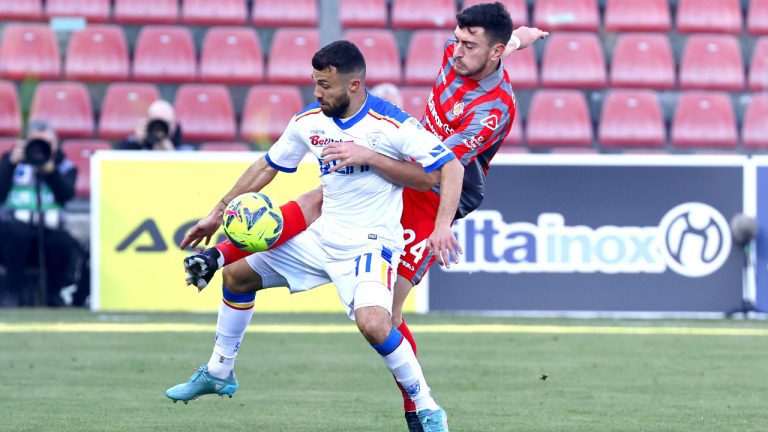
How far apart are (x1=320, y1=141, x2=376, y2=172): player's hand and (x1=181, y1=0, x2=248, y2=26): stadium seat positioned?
946 cm

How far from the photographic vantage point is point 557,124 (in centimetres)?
1404

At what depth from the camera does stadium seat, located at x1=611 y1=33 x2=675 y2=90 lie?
1470cm

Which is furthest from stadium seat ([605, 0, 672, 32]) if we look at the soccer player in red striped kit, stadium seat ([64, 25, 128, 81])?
the soccer player in red striped kit

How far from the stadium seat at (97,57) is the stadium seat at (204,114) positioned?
2.70ft

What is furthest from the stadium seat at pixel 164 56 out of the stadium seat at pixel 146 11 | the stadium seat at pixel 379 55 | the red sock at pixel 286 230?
the red sock at pixel 286 230

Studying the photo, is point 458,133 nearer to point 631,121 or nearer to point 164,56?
point 631,121

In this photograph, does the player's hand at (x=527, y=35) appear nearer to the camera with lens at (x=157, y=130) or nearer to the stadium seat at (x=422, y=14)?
the camera with lens at (x=157, y=130)

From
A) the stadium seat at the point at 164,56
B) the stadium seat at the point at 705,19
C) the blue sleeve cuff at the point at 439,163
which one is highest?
the stadium seat at the point at 705,19

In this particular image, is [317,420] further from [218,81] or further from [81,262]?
[218,81]

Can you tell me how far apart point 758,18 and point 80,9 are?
7.42m

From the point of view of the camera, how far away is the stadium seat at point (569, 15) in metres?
14.9

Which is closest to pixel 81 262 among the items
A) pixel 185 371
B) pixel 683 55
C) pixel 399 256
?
pixel 185 371

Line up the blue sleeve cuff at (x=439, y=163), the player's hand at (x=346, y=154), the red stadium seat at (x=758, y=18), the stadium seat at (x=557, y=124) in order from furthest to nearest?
the red stadium seat at (x=758, y=18), the stadium seat at (x=557, y=124), the blue sleeve cuff at (x=439, y=163), the player's hand at (x=346, y=154)

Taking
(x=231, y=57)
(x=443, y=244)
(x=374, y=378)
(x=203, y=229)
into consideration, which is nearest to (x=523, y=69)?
(x=231, y=57)
